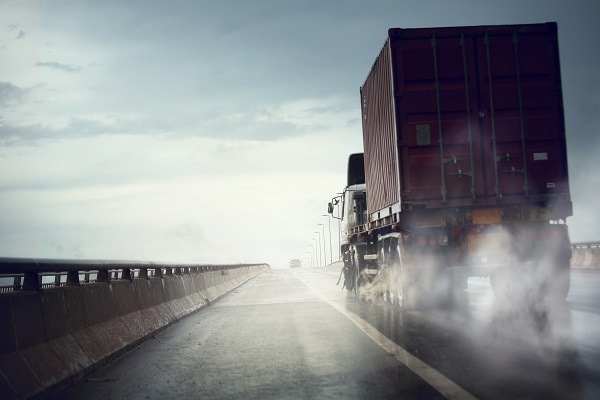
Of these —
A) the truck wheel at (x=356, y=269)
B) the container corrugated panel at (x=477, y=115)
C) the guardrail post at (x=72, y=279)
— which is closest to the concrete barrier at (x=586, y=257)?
the truck wheel at (x=356, y=269)

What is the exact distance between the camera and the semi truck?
11680 millimetres

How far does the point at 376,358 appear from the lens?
7.17 metres

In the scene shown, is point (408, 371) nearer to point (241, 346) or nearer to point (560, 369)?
point (560, 369)

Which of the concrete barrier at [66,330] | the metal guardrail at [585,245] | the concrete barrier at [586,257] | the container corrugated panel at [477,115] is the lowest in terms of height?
the concrete barrier at [66,330]

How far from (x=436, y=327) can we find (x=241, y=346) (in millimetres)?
3068

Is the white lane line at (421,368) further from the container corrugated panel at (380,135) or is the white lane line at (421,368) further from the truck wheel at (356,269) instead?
the truck wheel at (356,269)

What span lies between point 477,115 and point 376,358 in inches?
247

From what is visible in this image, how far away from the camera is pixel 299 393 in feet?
17.9

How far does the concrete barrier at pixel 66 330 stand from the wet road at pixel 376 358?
208mm

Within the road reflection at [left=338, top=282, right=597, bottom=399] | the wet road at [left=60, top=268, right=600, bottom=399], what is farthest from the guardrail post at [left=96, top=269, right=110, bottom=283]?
the road reflection at [left=338, top=282, right=597, bottom=399]

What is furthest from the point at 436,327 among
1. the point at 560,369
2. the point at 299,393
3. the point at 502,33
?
the point at 502,33

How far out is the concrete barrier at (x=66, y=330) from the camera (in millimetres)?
5480

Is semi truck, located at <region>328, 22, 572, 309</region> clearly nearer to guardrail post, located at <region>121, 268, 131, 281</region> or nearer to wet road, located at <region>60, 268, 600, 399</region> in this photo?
wet road, located at <region>60, 268, 600, 399</region>

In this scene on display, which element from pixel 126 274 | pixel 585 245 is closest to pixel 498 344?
pixel 126 274
